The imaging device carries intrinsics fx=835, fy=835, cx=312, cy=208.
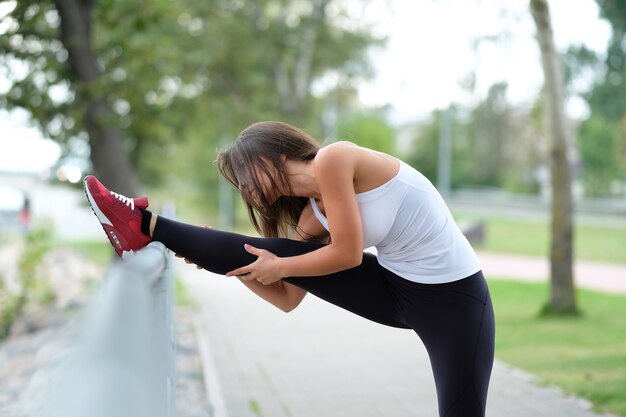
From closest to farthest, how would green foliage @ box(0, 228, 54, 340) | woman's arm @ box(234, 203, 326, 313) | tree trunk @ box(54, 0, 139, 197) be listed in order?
1. woman's arm @ box(234, 203, 326, 313)
2. tree trunk @ box(54, 0, 139, 197)
3. green foliage @ box(0, 228, 54, 340)

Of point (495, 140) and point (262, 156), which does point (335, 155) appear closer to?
point (262, 156)

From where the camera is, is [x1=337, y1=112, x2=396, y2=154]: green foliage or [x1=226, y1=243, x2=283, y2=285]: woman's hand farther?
[x1=337, y1=112, x2=396, y2=154]: green foliage

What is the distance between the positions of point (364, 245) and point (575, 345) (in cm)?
560

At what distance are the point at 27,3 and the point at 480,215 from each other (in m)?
28.7

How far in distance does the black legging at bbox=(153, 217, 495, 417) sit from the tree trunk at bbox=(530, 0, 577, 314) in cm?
700

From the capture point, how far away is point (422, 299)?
3.01 m

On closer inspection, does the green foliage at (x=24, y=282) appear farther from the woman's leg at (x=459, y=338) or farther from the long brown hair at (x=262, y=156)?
the woman's leg at (x=459, y=338)

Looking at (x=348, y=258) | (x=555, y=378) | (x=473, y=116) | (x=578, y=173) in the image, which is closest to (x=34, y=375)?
(x=555, y=378)

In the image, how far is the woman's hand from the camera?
2.97 m

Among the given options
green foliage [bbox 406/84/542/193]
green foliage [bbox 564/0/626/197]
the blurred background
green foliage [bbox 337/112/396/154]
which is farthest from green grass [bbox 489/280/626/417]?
green foliage [bbox 406/84/542/193]

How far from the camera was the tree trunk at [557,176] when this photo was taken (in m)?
9.58

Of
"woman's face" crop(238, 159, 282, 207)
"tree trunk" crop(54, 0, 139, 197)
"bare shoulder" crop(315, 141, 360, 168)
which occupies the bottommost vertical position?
"woman's face" crop(238, 159, 282, 207)

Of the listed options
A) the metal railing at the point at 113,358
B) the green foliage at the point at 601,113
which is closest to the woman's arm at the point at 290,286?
the metal railing at the point at 113,358

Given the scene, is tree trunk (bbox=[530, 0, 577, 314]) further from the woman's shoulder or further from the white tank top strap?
the woman's shoulder
